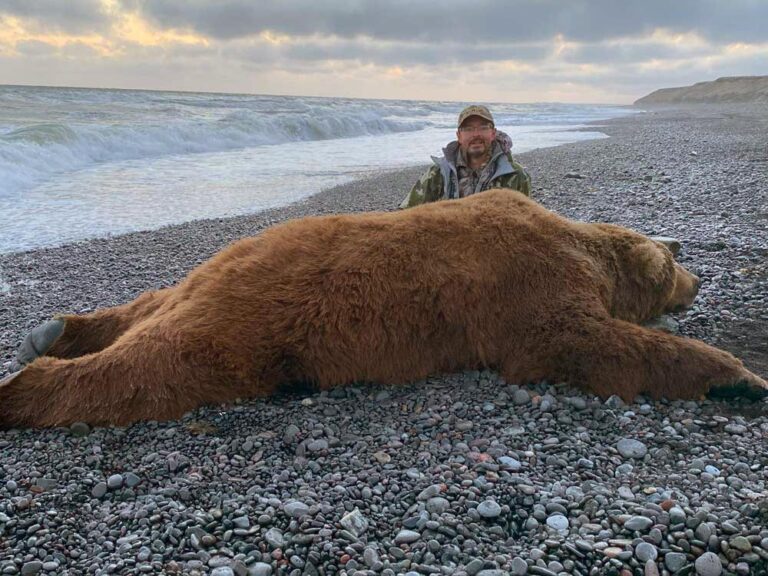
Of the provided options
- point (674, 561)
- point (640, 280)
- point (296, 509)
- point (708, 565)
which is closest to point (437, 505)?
point (296, 509)

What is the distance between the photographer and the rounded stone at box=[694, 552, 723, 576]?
7.89 ft

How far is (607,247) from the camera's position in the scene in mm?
4816

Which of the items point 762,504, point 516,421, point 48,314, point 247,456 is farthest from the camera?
point 48,314

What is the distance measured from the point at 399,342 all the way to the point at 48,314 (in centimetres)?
398

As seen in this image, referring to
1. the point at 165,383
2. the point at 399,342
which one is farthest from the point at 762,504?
the point at 165,383

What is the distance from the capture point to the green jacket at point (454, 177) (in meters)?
6.91

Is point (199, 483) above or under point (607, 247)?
under

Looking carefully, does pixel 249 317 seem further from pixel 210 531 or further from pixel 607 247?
pixel 607 247

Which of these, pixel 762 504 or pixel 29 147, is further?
pixel 29 147

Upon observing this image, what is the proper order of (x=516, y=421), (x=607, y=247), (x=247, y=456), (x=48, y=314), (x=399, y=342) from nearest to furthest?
(x=247, y=456) → (x=516, y=421) → (x=399, y=342) → (x=607, y=247) → (x=48, y=314)

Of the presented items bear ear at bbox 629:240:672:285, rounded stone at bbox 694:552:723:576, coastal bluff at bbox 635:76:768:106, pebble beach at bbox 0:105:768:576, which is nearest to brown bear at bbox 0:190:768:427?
pebble beach at bbox 0:105:768:576

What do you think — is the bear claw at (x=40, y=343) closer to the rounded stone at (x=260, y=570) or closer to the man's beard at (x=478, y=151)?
the rounded stone at (x=260, y=570)

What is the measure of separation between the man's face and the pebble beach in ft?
9.21

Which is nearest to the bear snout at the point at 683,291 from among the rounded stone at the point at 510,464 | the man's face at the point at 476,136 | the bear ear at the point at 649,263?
the bear ear at the point at 649,263
